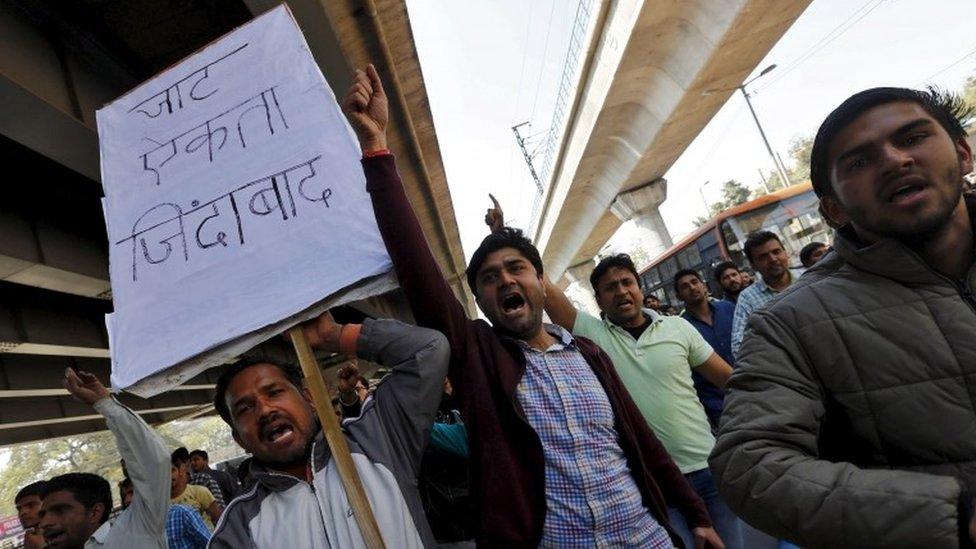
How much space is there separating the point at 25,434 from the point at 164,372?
1511cm

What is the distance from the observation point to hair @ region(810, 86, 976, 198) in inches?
48.8

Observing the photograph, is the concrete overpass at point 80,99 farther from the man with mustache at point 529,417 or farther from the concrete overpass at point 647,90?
the concrete overpass at point 647,90

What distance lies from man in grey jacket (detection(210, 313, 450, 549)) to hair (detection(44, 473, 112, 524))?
77.9 inches

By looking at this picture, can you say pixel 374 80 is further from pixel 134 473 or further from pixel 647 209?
pixel 647 209

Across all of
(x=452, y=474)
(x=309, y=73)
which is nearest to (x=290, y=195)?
(x=309, y=73)

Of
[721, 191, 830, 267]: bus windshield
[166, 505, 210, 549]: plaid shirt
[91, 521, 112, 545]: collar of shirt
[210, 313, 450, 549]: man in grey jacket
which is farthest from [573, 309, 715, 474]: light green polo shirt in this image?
[721, 191, 830, 267]: bus windshield

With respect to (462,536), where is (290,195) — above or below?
above

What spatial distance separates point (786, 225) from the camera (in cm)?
1061

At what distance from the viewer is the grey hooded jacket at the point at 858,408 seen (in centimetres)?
93

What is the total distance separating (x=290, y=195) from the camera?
1645 millimetres

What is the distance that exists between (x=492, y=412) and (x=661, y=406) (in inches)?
52.0

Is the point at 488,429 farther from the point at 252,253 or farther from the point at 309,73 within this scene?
→ the point at 309,73

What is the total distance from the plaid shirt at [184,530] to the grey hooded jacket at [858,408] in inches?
143

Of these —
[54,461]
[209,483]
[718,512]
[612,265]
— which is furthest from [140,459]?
[54,461]
